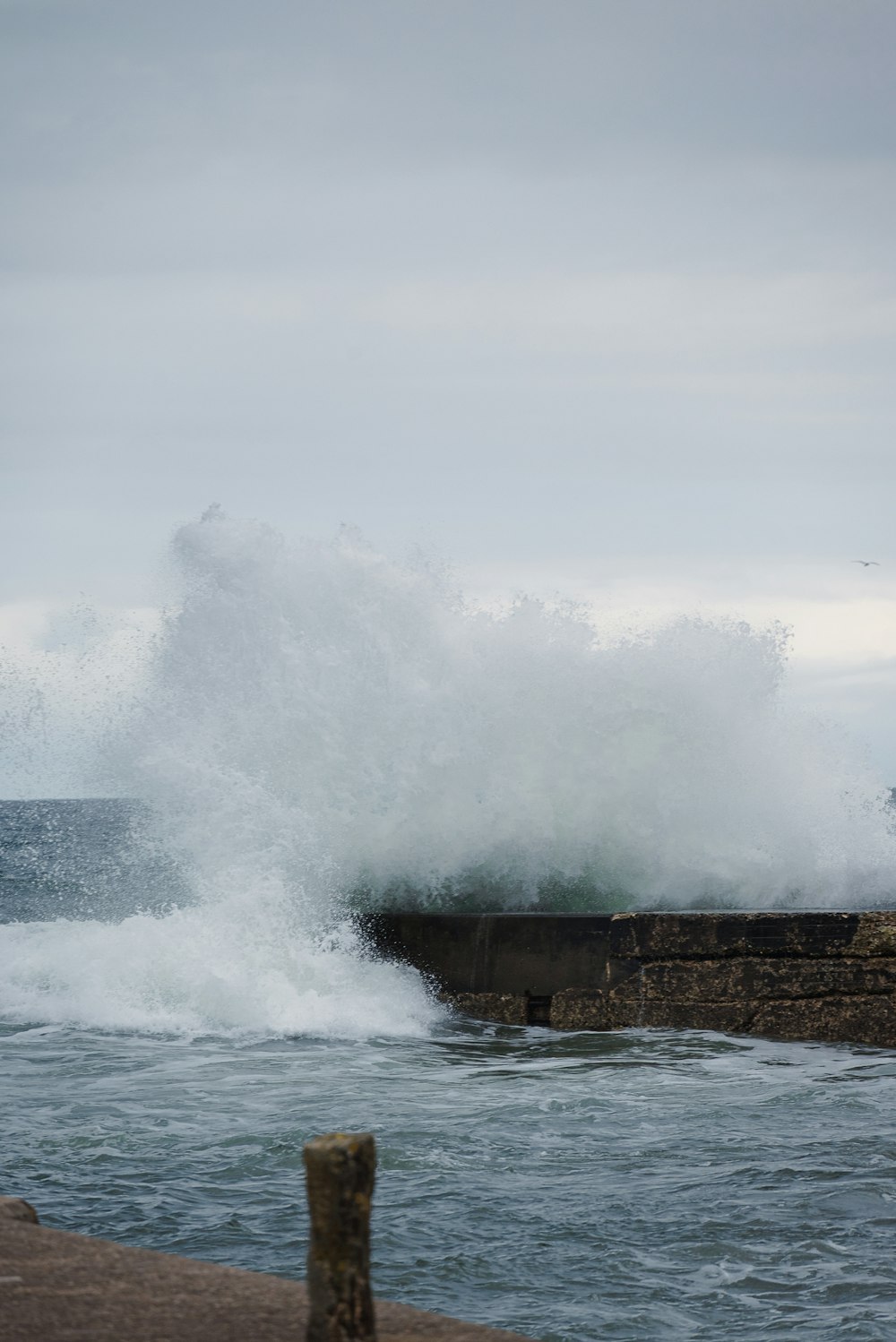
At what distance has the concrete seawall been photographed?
7199 mm

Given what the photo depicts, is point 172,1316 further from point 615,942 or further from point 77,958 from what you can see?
point 77,958

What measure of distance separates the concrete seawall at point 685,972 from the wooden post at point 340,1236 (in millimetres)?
5724

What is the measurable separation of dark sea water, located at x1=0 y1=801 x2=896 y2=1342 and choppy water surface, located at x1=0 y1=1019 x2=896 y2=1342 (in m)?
0.01

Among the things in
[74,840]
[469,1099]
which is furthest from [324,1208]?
[74,840]

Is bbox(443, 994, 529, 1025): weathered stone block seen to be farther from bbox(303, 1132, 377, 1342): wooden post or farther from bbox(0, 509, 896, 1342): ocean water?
bbox(303, 1132, 377, 1342): wooden post

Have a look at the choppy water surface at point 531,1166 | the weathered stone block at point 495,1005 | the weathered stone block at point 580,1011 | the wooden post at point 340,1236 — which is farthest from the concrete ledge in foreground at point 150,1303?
the weathered stone block at point 495,1005

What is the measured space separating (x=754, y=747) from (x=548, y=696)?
65.0 inches

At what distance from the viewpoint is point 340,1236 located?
1901mm

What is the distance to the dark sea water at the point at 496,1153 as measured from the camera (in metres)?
3.65

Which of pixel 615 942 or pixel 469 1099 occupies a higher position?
pixel 615 942

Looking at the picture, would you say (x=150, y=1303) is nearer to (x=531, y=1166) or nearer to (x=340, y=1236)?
(x=340, y=1236)

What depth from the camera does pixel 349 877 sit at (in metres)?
9.33

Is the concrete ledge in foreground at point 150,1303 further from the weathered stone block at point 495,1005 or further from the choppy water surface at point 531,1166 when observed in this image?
the weathered stone block at point 495,1005

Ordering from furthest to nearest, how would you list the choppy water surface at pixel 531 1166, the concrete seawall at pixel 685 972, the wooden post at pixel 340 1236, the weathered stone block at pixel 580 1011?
the weathered stone block at pixel 580 1011 < the concrete seawall at pixel 685 972 < the choppy water surface at pixel 531 1166 < the wooden post at pixel 340 1236
